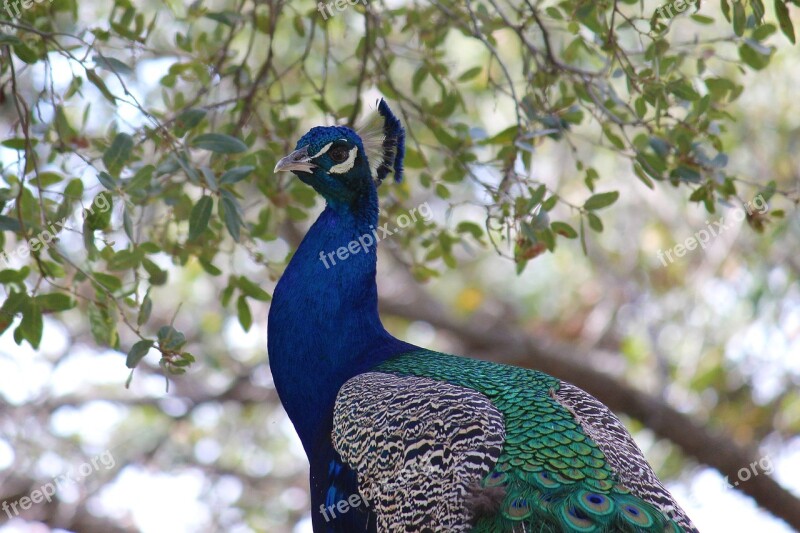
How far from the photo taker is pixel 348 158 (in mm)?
3834

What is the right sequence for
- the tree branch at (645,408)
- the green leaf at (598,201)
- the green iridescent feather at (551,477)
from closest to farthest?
the green iridescent feather at (551,477) < the green leaf at (598,201) < the tree branch at (645,408)

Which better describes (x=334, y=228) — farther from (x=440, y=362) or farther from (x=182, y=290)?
(x=182, y=290)

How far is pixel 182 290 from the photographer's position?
26.3 ft

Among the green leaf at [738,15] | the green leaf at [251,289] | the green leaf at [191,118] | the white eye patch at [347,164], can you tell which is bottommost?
the green leaf at [251,289]

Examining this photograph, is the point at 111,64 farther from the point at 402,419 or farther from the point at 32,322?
the point at 402,419

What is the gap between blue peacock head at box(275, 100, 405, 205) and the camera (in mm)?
3748

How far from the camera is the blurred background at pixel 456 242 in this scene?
3.88 meters

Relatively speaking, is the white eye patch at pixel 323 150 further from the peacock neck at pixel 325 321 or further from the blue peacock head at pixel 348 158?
the peacock neck at pixel 325 321

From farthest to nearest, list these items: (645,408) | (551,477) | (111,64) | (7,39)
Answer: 1. (645,408)
2. (111,64)
3. (7,39)
4. (551,477)

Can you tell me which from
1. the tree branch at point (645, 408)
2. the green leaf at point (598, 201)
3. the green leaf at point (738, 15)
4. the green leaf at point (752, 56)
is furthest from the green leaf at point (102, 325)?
the tree branch at point (645, 408)

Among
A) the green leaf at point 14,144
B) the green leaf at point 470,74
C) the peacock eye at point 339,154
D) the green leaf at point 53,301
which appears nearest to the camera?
the green leaf at point 53,301

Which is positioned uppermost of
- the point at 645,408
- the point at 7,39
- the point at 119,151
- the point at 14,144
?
the point at 7,39

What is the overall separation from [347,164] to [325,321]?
61 cm

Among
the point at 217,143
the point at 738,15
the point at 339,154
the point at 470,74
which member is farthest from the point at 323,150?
the point at 738,15
